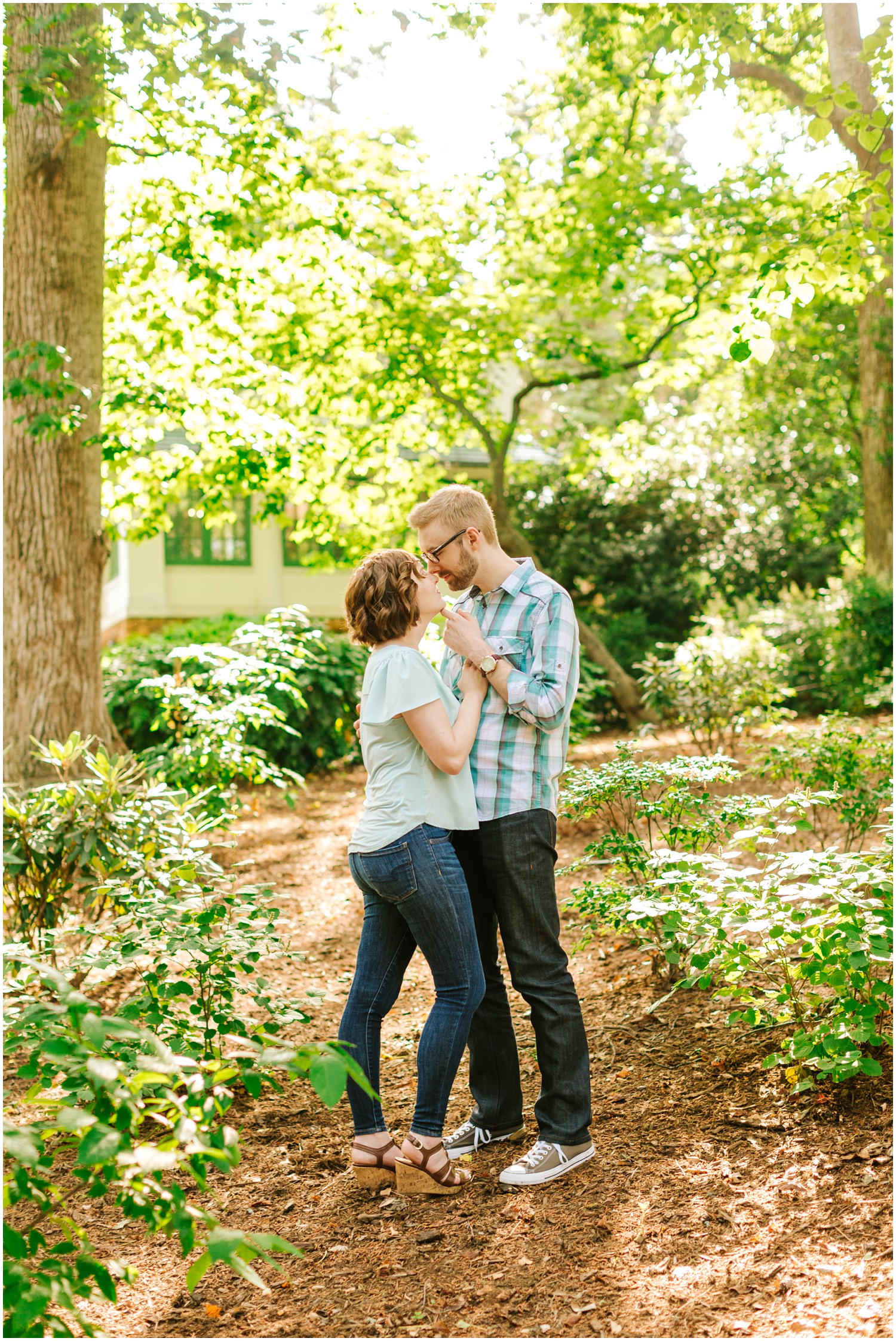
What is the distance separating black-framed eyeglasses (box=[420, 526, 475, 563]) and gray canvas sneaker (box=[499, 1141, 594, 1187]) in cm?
183

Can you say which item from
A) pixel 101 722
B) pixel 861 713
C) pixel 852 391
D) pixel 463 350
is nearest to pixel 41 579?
pixel 101 722

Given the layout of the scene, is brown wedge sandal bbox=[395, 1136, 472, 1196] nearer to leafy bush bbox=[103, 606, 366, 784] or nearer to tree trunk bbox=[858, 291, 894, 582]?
leafy bush bbox=[103, 606, 366, 784]

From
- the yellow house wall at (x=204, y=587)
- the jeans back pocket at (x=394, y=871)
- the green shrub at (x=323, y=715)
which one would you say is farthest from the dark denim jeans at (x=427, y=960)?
A: the yellow house wall at (x=204, y=587)

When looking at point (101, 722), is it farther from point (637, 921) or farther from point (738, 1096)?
point (738, 1096)

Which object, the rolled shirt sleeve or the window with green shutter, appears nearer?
the rolled shirt sleeve

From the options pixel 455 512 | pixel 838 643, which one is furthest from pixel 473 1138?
pixel 838 643

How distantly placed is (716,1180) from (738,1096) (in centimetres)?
51

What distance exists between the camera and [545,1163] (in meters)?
3.14

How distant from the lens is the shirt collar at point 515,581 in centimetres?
335

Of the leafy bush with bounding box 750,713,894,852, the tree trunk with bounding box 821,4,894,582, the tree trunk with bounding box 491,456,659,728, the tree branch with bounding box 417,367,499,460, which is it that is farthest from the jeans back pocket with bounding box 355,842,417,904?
the tree trunk with bounding box 821,4,894,582

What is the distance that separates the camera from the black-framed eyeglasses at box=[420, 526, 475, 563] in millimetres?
3273

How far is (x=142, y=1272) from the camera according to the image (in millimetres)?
2926

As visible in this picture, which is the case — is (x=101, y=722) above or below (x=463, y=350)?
below

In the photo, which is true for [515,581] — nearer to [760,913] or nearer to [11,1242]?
[760,913]
